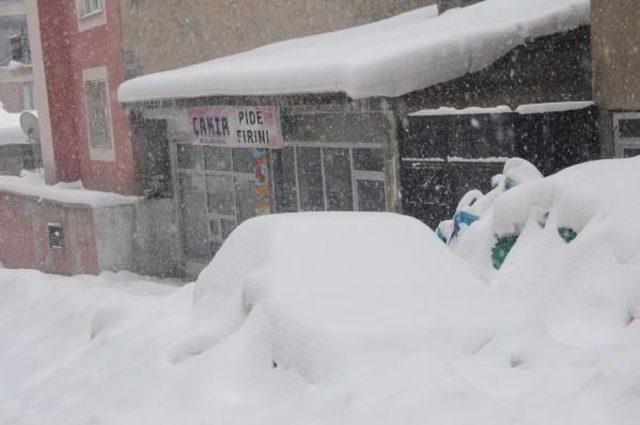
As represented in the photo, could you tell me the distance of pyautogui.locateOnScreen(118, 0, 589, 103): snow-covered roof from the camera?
10.2m

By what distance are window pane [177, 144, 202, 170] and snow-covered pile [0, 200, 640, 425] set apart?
34.4ft

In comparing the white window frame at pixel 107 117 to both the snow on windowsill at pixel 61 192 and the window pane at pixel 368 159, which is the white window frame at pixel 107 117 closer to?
the snow on windowsill at pixel 61 192

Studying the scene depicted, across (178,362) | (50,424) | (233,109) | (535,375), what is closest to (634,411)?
(535,375)

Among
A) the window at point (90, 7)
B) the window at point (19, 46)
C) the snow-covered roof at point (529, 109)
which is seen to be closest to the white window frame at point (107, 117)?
the window at point (90, 7)

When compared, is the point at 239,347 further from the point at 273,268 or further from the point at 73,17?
the point at 73,17

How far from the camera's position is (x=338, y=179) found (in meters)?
14.1

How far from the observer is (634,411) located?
4.51 meters

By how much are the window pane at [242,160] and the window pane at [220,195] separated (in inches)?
12.5

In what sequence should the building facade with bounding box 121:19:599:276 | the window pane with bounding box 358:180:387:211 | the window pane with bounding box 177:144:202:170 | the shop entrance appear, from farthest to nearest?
the window pane with bounding box 177:144:202:170, the shop entrance, the window pane with bounding box 358:180:387:211, the building facade with bounding box 121:19:599:276

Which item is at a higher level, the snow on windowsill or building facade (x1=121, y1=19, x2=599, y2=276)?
building facade (x1=121, y1=19, x2=599, y2=276)

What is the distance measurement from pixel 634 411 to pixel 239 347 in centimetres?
229

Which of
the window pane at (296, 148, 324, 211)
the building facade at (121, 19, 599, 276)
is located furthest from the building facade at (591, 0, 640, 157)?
the window pane at (296, 148, 324, 211)

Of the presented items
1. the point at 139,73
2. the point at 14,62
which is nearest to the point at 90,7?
the point at 139,73

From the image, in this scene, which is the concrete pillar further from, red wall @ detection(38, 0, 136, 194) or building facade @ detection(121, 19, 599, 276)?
building facade @ detection(121, 19, 599, 276)
